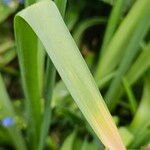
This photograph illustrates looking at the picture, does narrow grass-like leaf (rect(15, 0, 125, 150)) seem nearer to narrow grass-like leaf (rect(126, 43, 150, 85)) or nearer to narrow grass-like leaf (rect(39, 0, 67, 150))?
narrow grass-like leaf (rect(39, 0, 67, 150))

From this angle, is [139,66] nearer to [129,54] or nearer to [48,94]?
[129,54]

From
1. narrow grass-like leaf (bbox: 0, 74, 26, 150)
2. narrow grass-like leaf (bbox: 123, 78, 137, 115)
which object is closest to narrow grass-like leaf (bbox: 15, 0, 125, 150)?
narrow grass-like leaf (bbox: 0, 74, 26, 150)

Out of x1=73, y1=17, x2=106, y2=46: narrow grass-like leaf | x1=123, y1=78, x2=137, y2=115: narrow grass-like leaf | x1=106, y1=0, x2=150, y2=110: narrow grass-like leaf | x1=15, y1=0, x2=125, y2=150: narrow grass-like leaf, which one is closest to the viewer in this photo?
x1=15, y1=0, x2=125, y2=150: narrow grass-like leaf

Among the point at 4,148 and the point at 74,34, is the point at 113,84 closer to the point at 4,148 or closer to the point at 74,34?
the point at 74,34

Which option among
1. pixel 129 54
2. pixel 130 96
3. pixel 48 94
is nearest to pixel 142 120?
pixel 130 96

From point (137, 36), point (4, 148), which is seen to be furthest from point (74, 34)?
point (4, 148)

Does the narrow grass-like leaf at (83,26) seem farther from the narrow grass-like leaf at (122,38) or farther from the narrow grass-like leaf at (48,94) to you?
the narrow grass-like leaf at (48,94)

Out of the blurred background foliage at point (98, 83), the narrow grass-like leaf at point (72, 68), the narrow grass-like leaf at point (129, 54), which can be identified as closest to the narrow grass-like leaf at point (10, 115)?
the blurred background foliage at point (98, 83)
